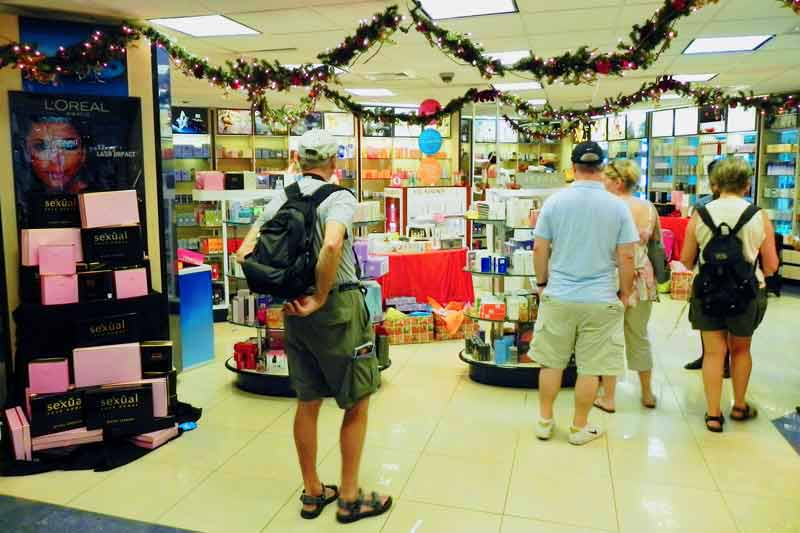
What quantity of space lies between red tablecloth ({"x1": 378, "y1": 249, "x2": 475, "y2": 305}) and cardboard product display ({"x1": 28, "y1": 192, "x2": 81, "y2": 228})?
337cm

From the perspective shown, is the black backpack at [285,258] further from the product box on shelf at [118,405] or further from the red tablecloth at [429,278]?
the red tablecloth at [429,278]

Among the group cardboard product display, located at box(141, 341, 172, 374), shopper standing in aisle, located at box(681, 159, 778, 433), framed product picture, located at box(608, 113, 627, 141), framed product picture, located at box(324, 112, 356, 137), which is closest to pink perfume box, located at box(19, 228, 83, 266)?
cardboard product display, located at box(141, 341, 172, 374)

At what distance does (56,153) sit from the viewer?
4.54 m

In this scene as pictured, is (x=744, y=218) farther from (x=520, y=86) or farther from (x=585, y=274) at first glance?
(x=520, y=86)

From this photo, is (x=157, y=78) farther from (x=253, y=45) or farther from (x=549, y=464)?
(x=549, y=464)

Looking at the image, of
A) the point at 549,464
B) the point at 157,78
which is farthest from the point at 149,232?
the point at 549,464

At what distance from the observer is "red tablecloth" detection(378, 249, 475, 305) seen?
6969 millimetres

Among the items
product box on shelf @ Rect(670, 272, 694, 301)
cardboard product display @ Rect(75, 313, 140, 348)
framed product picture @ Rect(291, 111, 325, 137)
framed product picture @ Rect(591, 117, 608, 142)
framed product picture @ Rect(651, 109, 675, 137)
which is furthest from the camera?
framed product picture @ Rect(591, 117, 608, 142)

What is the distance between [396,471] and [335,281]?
1.26 metres

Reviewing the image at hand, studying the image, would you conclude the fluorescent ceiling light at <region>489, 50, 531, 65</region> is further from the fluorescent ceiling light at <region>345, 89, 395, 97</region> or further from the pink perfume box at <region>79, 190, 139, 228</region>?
the pink perfume box at <region>79, 190, 139, 228</region>

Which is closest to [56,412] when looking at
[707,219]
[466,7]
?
[707,219]

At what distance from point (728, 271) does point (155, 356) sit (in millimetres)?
3447

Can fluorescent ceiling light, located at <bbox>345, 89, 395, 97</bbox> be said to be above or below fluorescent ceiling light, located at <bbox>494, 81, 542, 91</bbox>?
above

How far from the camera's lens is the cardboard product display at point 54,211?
12.7 ft
